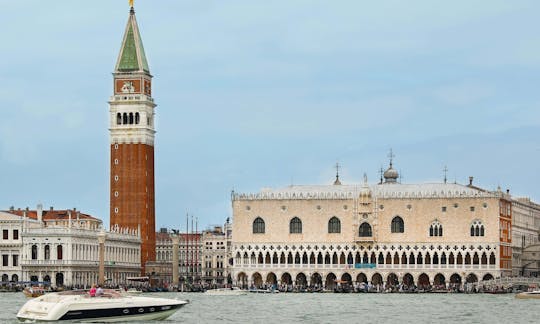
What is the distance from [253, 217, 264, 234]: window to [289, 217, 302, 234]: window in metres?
2.81

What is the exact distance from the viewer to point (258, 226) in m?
135

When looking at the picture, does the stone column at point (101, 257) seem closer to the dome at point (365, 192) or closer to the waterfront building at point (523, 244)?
the dome at point (365, 192)

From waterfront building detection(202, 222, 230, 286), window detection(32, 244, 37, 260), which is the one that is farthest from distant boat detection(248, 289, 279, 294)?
waterfront building detection(202, 222, 230, 286)

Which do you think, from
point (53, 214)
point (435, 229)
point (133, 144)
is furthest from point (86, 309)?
point (53, 214)

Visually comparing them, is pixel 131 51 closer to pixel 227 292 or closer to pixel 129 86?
pixel 129 86

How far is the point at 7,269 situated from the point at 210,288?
21.0 meters

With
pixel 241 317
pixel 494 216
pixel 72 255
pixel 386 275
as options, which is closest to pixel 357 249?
pixel 386 275

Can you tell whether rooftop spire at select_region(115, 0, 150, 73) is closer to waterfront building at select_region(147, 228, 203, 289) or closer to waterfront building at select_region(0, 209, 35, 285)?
waterfront building at select_region(0, 209, 35, 285)

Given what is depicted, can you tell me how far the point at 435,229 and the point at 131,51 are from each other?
4143 centimetres

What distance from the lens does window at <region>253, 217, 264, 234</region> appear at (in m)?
135

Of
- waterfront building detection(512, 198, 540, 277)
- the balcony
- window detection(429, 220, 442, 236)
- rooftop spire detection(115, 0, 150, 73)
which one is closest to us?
window detection(429, 220, 442, 236)

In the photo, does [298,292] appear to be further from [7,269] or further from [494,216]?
[7,269]

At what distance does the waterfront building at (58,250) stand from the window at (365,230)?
25639mm

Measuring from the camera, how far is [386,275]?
132 metres
